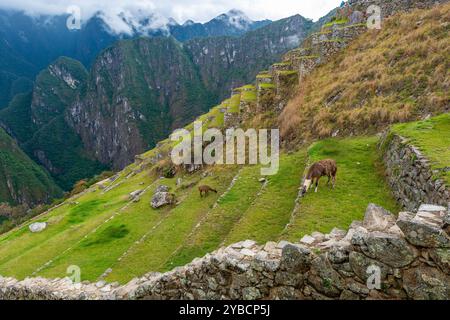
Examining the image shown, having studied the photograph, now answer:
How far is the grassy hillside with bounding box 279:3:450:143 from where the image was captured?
1712cm

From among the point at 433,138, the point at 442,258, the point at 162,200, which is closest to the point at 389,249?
the point at 442,258

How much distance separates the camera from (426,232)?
18.0 ft

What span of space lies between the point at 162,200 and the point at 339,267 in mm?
21869

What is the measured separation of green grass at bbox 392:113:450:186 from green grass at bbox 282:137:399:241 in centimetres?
198

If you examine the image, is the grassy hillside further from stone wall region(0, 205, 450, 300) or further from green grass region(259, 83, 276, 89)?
stone wall region(0, 205, 450, 300)

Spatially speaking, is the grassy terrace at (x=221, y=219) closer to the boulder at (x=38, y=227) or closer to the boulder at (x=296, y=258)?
the boulder at (x=296, y=258)

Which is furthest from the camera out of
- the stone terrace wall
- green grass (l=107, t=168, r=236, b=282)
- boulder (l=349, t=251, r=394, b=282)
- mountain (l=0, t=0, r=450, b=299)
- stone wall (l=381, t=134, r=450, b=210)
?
the stone terrace wall

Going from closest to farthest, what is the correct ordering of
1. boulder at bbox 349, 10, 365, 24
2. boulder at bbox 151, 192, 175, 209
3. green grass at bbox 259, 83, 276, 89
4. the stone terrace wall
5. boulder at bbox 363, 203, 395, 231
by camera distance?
boulder at bbox 363, 203, 395, 231, boulder at bbox 151, 192, 175, 209, the stone terrace wall, boulder at bbox 349, 10, 365, 24, green grass at bbox 259, 83, 276, 89

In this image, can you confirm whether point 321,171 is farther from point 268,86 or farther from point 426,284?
point 268,86

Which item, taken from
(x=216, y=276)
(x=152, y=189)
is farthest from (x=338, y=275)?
(x=152, y=189)

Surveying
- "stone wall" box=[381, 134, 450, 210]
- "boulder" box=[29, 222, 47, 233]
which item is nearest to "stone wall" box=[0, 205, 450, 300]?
"stone wall" box=[381, 134, 450, 210]

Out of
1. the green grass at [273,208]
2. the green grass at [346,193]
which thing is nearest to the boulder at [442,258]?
the green grass at [346,193]

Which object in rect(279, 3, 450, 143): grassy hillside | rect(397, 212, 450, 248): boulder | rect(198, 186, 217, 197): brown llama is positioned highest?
rect(279, 3, 450, 143): grassy hillside

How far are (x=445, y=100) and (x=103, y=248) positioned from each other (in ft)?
71.8
